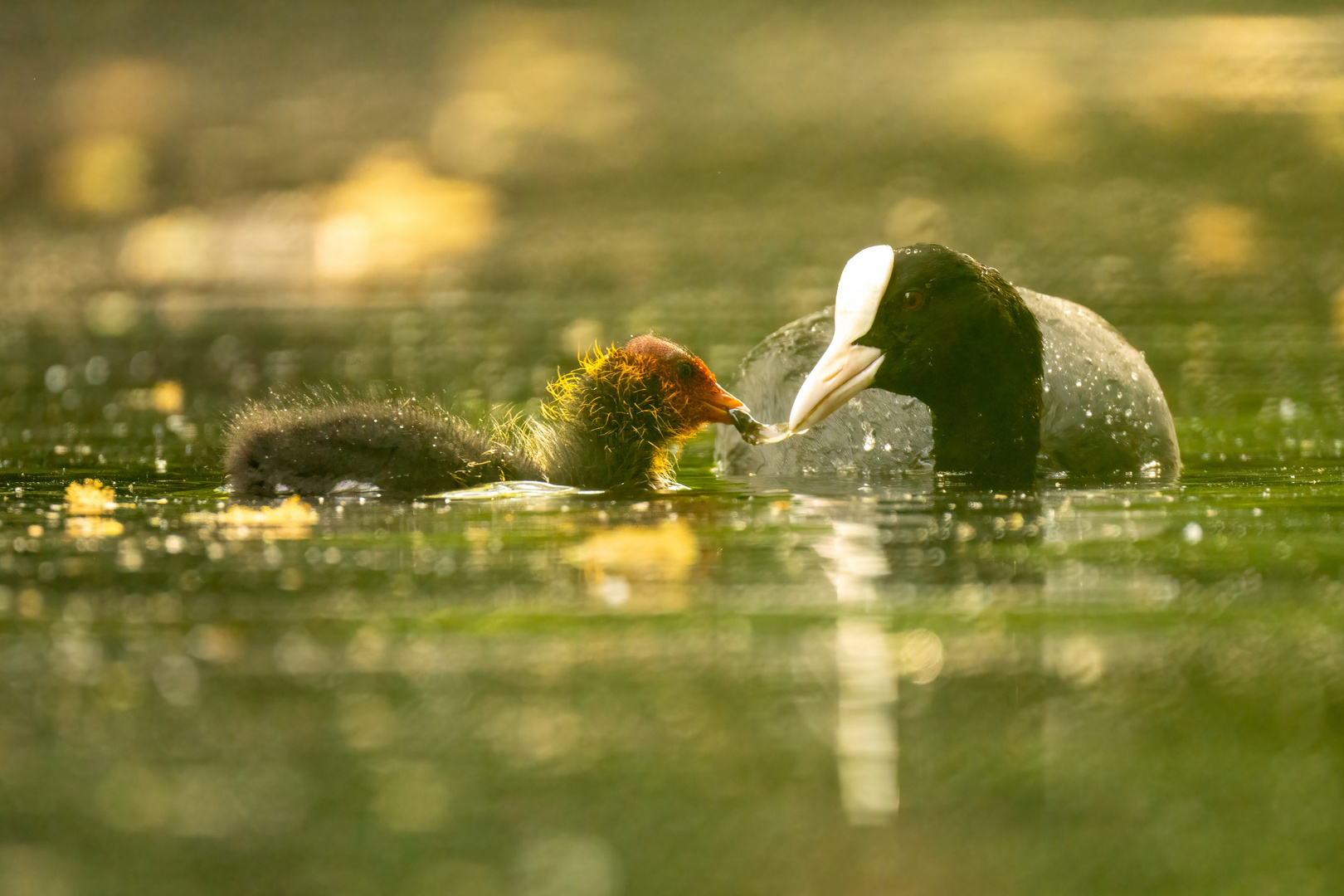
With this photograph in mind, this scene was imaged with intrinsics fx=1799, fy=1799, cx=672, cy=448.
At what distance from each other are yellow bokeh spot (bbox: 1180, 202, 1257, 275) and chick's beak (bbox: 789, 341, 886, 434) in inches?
427

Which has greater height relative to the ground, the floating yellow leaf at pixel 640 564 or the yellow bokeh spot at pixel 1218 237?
the yellow bokeh spot at pixel 1218 237

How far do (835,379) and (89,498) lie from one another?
264 cm

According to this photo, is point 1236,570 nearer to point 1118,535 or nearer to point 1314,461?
point 1118,535

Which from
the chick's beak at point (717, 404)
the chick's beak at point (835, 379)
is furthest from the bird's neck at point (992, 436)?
the chick's beak at point (717, 404)

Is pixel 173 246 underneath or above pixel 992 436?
above

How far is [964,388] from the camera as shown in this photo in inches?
259

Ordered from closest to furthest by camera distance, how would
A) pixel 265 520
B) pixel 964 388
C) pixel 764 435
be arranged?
pixel 265 520, pixel 964 388, pixel 764 435

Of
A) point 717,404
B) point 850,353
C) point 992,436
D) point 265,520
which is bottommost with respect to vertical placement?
point 265,520

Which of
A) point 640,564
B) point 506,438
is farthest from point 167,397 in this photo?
point 640,564

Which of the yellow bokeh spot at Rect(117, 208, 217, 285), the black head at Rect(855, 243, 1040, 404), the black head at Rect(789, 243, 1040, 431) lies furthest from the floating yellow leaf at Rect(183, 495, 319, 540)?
the yellow bokeh spot at Rect(117, 208, 217, 285)

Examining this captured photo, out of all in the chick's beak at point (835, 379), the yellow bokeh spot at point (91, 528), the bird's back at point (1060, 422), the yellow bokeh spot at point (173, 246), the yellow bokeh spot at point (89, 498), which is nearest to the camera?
the yellow bokeh spot at point (91, 528)

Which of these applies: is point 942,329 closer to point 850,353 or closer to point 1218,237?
point 850,353

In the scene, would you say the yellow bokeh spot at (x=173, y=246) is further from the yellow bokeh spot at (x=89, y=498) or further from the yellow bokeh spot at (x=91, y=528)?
the yellow bokeh spot at (x=91, y=528)

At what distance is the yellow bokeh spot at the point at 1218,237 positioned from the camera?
54.6ft
